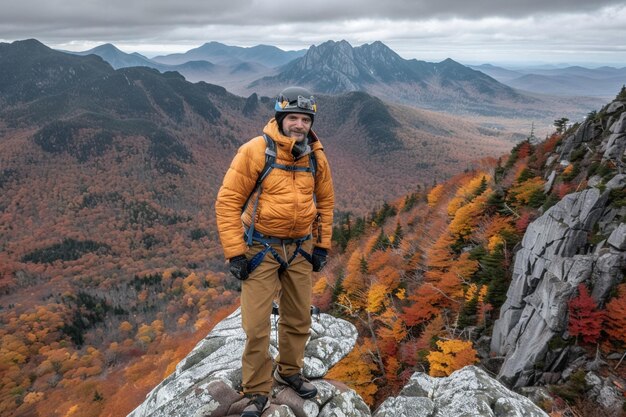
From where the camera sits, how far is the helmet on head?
6086 millimetres

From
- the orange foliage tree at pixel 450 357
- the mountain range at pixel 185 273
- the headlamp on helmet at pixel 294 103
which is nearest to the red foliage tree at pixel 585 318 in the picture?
the mountain range at pixel 185 273

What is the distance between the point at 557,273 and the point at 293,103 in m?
14.5

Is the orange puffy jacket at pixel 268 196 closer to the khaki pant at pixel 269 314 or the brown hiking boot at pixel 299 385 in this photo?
the khaki pant at pixel 269 314

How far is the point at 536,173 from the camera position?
96.9ft

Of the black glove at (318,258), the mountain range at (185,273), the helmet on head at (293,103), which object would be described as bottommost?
Result: the mountain range at (185,273)

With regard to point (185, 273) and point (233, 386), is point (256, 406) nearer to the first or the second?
point (233, 386)

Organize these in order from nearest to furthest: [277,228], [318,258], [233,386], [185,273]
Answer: [277,228] < [318,258] < [233,386] < [185,273]

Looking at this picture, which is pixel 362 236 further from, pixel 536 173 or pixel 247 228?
pixel 247 228

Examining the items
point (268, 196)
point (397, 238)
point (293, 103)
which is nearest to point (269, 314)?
point (268, 196)

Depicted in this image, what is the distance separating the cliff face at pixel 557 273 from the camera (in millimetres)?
13367

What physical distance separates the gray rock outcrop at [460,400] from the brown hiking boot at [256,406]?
2563 mm

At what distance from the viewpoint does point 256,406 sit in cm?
654

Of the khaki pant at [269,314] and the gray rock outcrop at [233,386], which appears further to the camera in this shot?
the gray rock outcrop at [233,386]

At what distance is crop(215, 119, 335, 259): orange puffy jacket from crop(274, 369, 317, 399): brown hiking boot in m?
3.13
